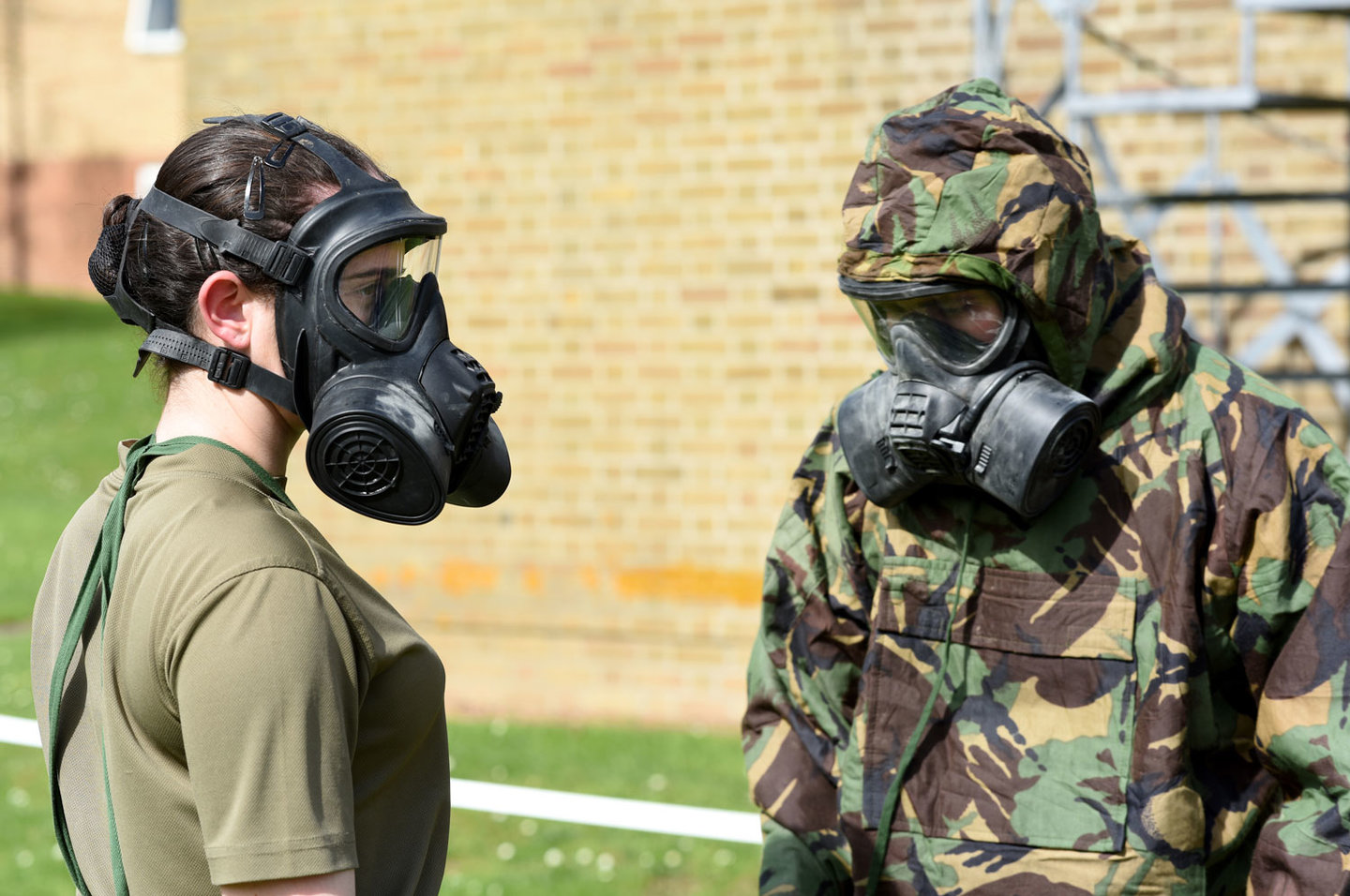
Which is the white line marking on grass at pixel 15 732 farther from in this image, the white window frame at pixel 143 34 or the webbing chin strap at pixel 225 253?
the white window frame at pixel 143 34

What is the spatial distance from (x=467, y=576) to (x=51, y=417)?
11252 mm

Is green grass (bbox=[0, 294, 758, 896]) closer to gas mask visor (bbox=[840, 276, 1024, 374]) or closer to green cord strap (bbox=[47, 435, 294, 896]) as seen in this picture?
green cord strap (bbox=[47, 435, 294, 896])

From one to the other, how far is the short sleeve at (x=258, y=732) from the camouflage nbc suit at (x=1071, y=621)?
1074 millimetres

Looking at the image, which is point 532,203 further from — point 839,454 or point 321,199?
point 321,199

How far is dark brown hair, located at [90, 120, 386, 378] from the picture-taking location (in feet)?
5.47

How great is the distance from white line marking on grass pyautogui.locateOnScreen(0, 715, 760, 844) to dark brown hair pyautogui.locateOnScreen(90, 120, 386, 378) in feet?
7.16

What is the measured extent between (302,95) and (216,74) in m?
0.53

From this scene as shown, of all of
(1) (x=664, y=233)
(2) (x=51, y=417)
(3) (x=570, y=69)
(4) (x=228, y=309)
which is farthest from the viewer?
(2) (x=51, y=417)

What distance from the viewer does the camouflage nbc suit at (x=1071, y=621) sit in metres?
2.11

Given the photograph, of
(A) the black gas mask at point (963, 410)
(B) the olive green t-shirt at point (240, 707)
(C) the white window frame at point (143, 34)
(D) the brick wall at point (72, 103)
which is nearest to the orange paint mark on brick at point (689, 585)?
(A) the black gas mask at point (963, 410)

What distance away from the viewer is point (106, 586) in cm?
159

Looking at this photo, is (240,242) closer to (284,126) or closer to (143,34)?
(284,126)

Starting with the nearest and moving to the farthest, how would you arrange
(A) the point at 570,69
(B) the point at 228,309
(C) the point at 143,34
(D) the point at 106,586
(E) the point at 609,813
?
(D) the point at 106,586 → (B) the point at 228,309 → (E) the point at 609,813 → (A) the point at 570,69 → (C) the point at 143,34

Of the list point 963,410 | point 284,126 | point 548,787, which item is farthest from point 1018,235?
point 548,787
